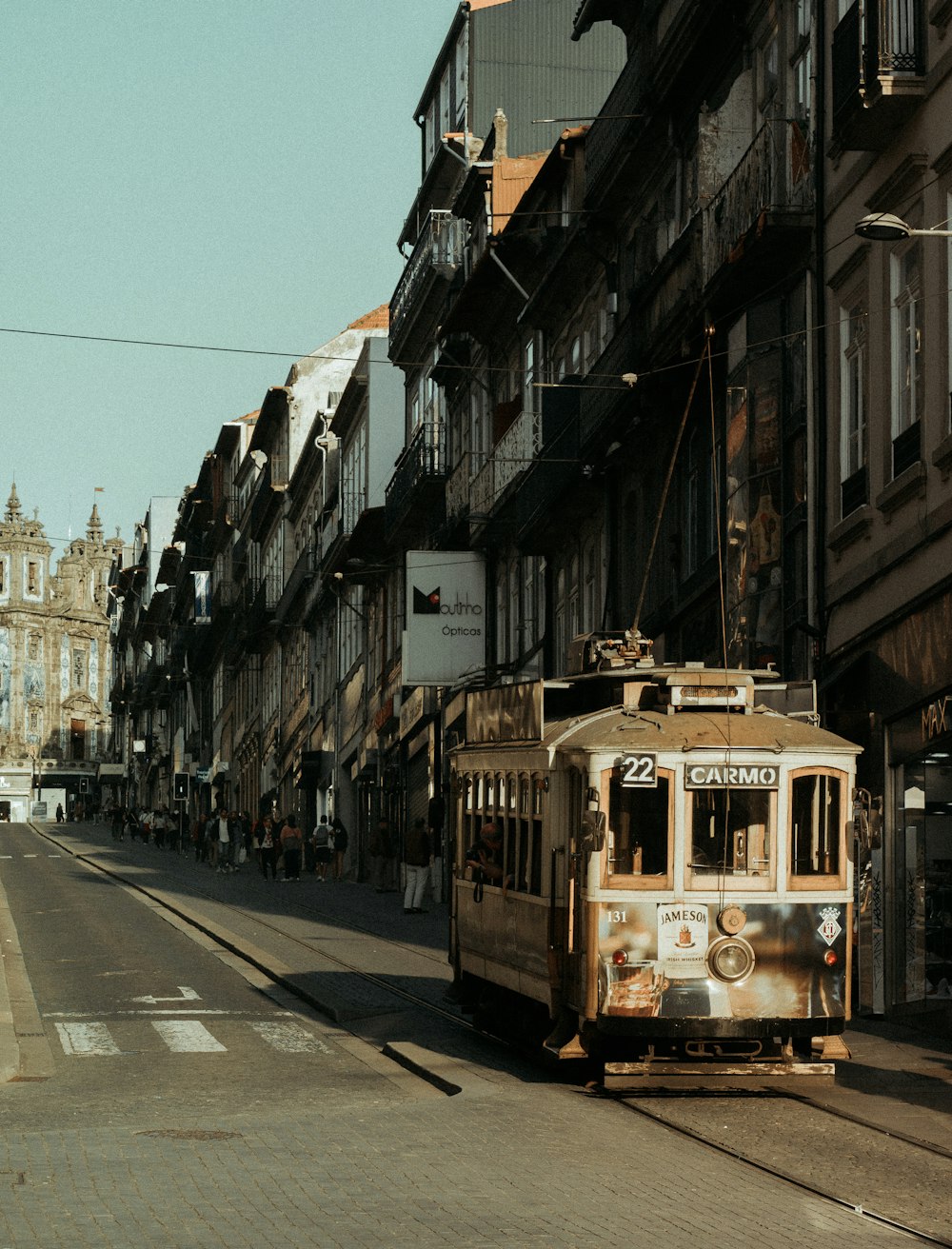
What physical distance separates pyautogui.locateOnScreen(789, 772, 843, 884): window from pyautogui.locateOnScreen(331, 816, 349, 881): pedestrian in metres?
34.8

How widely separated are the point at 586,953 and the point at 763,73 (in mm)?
12523

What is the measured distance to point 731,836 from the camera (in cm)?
1343

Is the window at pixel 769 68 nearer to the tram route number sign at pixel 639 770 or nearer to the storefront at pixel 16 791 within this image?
the tram route number sign at pixel 639 770

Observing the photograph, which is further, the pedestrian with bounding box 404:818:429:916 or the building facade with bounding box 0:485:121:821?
the building facade with bounding box 0:485:121:821

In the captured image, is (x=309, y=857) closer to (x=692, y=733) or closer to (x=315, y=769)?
(x=315, y=769)

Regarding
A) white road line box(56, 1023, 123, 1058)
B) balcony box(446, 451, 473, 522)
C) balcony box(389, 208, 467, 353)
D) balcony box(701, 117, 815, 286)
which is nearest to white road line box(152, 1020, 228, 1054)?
white road line box(56, 1023, 123, 1058)

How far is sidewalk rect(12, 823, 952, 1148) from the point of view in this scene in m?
13.3

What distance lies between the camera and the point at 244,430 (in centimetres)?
7925

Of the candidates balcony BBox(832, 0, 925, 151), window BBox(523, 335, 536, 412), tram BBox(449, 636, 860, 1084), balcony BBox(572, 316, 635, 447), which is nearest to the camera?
tram BBox(449, 636, 860, 1084)

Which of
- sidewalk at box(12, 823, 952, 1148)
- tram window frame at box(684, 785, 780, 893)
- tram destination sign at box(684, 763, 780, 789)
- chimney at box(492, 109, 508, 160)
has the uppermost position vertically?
chimney at box(492, 109, 508, 160)

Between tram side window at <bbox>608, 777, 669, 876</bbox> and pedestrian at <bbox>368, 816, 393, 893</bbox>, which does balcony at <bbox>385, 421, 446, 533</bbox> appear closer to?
pedestrian at <bbox>368, 816, 393, 893</bbox>

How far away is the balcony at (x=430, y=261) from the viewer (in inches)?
1538

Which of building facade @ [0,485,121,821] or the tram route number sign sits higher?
building facade @ [0,485,121,821]

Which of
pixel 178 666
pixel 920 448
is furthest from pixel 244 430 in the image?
pixel 920 448
